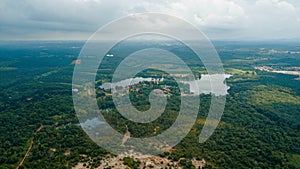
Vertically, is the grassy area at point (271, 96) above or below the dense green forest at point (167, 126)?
above

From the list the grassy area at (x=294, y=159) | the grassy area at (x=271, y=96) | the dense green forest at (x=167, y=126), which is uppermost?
the grassy area at (x=271, y=96)

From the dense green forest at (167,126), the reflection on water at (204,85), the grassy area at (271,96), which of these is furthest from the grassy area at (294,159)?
the reflection on water at (204,85)

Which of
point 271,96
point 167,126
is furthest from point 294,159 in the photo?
point 271,96

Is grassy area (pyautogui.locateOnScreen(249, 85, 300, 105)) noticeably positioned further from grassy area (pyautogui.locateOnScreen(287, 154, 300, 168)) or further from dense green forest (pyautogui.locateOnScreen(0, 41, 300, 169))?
grassy area (pyautogui.locateOnScreen(287, 154, 300, 168))

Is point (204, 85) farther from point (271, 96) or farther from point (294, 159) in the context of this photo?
point (294, 159)

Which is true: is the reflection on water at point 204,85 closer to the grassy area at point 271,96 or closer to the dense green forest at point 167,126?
the dense green forest at point 167,126

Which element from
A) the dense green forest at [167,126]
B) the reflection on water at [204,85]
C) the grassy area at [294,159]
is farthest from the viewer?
the reflection on water at [204,85]

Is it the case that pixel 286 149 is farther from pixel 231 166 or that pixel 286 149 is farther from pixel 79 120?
pixel 79 120

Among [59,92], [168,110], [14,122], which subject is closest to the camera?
[14,122]

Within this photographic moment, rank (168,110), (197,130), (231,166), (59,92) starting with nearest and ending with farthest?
1. (231,166)
2. (197,130)
3. (168,110)
4. (59,92)

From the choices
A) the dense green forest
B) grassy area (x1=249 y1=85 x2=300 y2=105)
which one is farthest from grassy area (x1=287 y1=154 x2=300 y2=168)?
grassy area (x1=249 y1=85 x2=300 y2=105)

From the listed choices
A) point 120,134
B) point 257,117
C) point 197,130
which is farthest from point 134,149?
point 257,117
